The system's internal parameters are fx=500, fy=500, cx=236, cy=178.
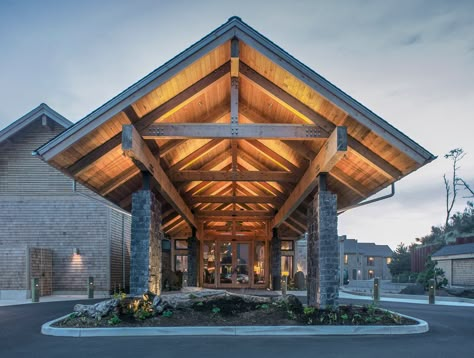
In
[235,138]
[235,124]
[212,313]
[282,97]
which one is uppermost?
[282,97]

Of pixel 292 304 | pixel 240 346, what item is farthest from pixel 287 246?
pixel 240 346

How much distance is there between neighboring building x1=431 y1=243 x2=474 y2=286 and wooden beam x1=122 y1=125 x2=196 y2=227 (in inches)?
724

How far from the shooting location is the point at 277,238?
24.0m

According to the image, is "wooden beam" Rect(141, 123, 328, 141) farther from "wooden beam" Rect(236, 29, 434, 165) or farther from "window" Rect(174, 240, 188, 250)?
"window" Rect(174, 240, 188, 250)

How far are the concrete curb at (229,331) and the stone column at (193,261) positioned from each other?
14.3 metres

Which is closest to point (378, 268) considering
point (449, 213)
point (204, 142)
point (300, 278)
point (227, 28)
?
point (449, 213)

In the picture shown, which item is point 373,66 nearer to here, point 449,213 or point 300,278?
point 449,213

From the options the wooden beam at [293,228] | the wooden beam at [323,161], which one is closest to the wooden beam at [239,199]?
the wooden beam at [323,161]

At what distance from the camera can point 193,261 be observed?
24.2 m

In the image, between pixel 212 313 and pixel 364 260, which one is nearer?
pixel 212 313

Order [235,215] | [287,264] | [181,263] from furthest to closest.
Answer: [287,264]
[181,263]
[235,215]

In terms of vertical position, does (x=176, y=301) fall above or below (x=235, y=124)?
below

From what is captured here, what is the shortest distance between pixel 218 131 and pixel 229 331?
4.26 meters

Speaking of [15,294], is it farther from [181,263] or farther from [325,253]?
[325,253]
